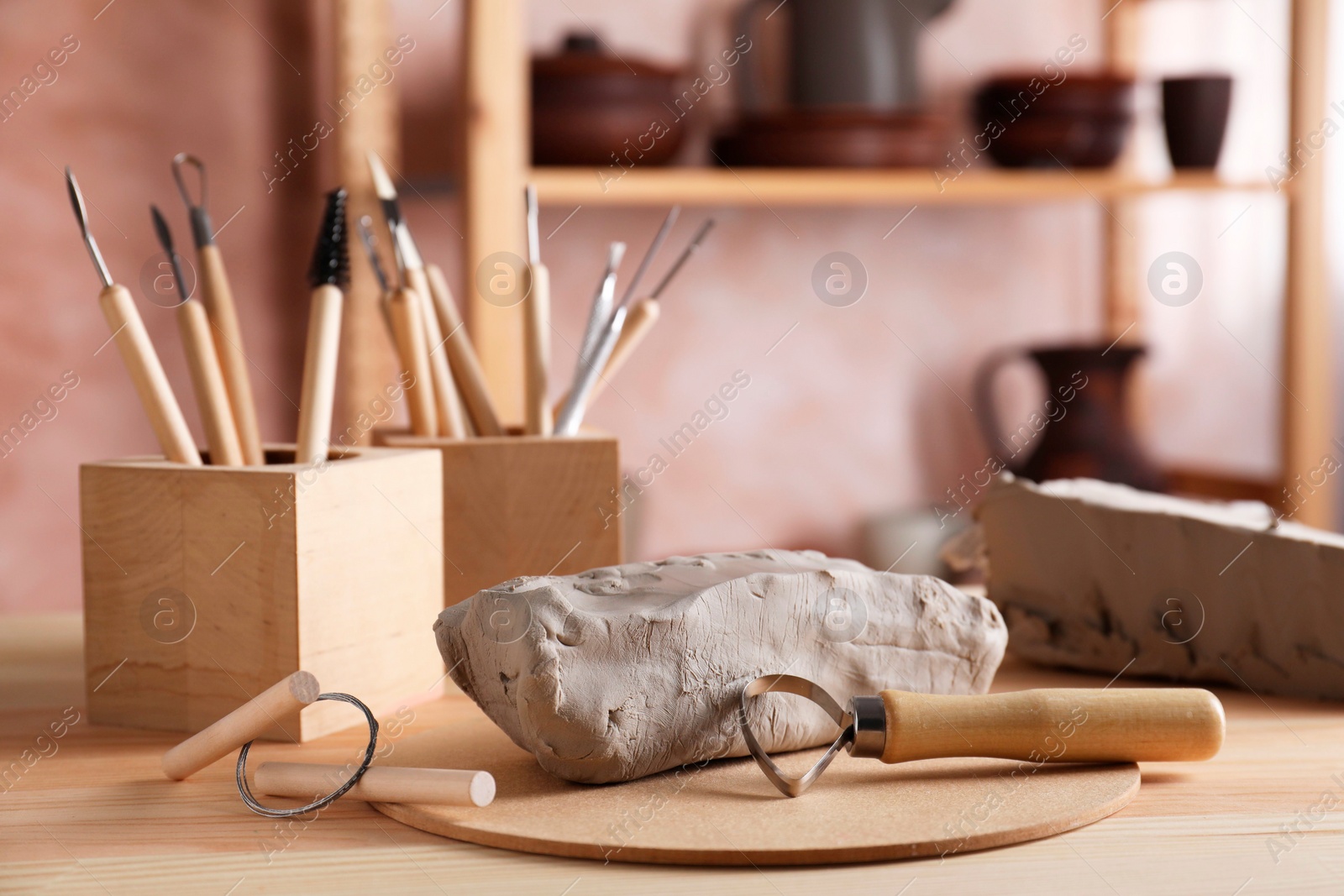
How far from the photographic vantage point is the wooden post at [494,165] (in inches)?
43.9

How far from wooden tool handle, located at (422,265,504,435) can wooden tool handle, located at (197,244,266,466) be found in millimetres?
132

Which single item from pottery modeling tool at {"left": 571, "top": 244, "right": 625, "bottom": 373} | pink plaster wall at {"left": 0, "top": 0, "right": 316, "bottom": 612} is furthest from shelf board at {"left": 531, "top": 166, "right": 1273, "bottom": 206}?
pottery modeling tool at {"left": 571, "top": 244, "right": 625, "bottom": 373}

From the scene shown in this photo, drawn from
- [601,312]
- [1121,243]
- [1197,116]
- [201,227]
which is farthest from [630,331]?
Answer: [1121,243]

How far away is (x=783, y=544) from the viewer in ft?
4.93

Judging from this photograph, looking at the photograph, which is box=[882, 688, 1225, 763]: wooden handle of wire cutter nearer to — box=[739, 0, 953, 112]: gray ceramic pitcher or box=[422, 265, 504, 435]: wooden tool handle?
box=[422, 265, 504, 435]: wooden tool handle

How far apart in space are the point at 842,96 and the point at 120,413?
2.52 ft

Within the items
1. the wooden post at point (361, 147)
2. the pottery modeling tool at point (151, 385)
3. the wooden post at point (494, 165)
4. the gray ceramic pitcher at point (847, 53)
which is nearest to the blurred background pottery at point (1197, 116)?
the gray ceramic pitcher at point (847, 53)

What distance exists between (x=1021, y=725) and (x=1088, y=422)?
3.08 ft

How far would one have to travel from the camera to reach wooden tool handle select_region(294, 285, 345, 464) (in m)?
0.61

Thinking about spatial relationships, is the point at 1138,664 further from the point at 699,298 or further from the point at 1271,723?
the point at 699,298

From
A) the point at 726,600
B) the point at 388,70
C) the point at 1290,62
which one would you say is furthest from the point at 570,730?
the point at 1290,62

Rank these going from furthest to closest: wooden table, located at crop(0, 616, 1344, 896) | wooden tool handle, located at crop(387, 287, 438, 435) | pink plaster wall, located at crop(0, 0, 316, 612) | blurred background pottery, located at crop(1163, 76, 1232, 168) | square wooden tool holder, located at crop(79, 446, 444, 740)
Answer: blurred background pottery, located at crop(1163, 76, 1232, 168) < pink plaster wall, located at crop(0, 0, 316, 612) < wooden tool handle, located at crop(387, 287, 438, 435) < square wooden tool holder, located at crop(79, 446, 444, 740) < wooden table, located at crop(0, 616, 1344, 896)

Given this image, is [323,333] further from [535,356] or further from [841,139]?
[841,139]

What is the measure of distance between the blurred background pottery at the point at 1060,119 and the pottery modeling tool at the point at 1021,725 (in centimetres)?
92
